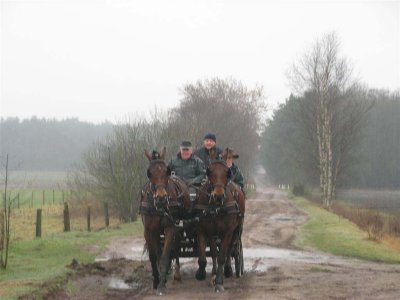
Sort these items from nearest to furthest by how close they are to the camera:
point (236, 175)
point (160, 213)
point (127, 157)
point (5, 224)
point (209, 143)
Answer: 1. point (160, 213)
2. point (209, 143)
3. point (236, 175)
4. point (5, 224)
5. point (127, 157)

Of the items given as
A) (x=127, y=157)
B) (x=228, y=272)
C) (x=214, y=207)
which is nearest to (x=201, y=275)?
(x=228, y=272)

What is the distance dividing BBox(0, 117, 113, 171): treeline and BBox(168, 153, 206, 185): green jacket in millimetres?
103040

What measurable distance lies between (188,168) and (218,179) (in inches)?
63.0

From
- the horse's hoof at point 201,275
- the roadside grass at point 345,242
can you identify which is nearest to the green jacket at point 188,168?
the horse's hoof at point 201,275

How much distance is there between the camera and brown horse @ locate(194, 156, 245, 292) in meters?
9.78

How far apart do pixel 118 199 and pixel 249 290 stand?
20142 mm

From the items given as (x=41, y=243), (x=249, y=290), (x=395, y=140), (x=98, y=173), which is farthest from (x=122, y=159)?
(x=395, y=140)

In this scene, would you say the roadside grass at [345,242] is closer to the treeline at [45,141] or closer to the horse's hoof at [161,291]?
the horse's hoof at [161,291]

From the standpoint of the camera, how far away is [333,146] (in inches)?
1597

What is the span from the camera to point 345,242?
1928cm

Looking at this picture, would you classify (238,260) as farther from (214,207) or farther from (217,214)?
(214,207)

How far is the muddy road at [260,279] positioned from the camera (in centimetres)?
951

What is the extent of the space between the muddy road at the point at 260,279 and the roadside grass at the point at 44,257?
0.54m

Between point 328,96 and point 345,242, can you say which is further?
point 328,96
